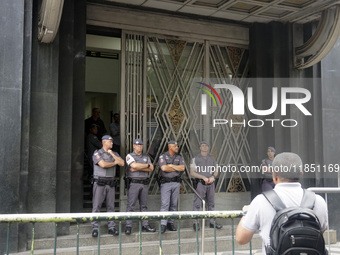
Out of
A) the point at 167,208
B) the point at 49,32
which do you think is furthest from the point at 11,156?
the point at 167,208

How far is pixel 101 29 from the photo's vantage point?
8320 millimetres

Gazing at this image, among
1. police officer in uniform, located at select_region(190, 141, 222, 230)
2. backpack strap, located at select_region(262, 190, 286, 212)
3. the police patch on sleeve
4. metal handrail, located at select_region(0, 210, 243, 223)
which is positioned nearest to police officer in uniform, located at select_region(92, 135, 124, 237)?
the police patch on sleeve

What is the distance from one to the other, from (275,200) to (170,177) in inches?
207

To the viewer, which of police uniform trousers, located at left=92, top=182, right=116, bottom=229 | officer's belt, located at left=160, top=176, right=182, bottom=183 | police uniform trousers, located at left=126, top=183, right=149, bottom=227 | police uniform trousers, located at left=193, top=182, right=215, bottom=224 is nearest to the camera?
police uniform trousers, located at left=92, top=182, right=116, bottom=229

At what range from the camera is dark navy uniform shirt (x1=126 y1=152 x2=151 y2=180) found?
7.60 m

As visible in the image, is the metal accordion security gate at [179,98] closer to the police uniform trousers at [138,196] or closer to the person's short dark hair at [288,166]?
the police uniform trousers at [138,196]

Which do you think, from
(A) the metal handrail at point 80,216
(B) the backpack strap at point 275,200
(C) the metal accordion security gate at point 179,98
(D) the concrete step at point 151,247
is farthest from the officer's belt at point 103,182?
(B) the backpack strap at point 275,200

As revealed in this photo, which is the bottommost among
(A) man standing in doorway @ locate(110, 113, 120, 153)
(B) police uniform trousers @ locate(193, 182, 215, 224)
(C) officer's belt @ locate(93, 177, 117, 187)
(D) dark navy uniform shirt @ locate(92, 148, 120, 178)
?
(B) police uniform trousers @ locate(193, 182, 215, 224)

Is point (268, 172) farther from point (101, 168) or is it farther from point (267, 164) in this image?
point (101, 168)

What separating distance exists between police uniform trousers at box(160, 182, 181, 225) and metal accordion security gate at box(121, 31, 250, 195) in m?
0.65

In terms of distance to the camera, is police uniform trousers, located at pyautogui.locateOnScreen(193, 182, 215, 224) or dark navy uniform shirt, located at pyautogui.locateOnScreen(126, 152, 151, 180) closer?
dark navy uniform shirt, located at pyautogui.locateOnScreen(126, 152, 151, 180)

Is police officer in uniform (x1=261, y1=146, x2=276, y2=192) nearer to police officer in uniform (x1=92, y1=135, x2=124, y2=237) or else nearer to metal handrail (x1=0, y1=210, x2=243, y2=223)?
police officer in uniform (x1=92, y1=135, x2=124, y2=237)

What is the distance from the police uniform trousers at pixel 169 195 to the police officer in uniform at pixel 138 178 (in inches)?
13.8

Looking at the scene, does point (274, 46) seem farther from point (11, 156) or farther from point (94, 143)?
point (11, 156)
